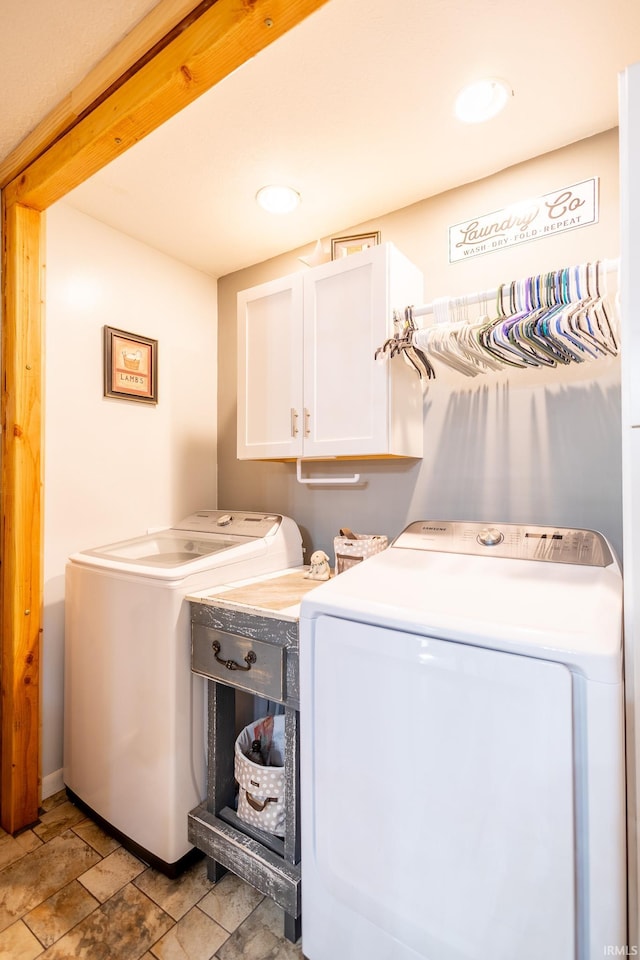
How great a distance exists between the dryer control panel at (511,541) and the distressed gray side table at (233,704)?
487 mm

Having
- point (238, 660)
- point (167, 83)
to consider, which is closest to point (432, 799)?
point (238, 660)

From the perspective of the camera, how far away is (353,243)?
2.00 meters

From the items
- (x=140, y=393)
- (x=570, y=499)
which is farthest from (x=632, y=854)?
(x=140, y=393)

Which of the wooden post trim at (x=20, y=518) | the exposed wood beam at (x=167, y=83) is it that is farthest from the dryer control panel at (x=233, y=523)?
the exposed wood beam at (x=167, y=83)

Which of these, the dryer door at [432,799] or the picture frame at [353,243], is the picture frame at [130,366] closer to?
the picture frame at [353,243]

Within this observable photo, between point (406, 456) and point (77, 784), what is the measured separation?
1894 mm

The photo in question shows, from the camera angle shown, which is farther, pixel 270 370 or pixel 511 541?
pixel 270 370

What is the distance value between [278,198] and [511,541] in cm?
170

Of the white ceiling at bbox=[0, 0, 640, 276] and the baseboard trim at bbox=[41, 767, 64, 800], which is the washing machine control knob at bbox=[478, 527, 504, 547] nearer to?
the white ceiling at bbox=[0, 0, 640, 276]

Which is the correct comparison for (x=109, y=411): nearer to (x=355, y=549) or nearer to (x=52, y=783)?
(x=355, y=549)

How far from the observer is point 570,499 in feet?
5.30

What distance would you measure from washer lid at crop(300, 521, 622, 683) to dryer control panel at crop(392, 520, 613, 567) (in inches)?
1.4

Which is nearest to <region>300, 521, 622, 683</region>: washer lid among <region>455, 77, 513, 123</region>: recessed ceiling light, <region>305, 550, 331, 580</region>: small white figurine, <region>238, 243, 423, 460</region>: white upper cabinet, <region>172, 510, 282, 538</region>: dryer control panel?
<region>305, 550, 331, 580</region>: small white figurine

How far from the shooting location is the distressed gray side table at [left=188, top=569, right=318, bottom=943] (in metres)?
1.37
